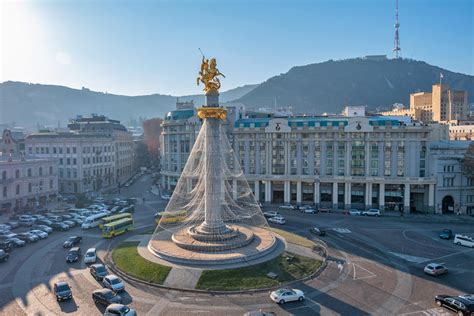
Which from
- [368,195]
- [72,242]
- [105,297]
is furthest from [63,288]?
[368,195]

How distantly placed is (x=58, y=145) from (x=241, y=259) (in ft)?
251

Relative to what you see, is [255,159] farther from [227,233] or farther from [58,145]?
[58,145]

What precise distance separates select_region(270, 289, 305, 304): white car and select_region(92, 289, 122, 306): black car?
1438 cm

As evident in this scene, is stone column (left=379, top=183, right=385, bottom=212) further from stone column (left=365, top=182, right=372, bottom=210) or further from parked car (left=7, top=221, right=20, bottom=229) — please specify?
parked car (left=7, top=221, right=20, bottom=229)

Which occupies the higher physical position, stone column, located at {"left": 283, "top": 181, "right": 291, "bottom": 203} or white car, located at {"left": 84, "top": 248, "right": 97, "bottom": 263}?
stone column, located at {"left": 283, "top": 181, "right": 291, "bottom": 203}

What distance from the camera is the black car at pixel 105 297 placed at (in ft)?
109

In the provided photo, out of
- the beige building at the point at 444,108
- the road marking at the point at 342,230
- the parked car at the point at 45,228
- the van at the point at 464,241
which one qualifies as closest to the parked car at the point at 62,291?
the parked car at the point at 45,228

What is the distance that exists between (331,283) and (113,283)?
22.4m

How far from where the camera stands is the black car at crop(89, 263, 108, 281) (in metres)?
39.3

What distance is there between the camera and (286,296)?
111ft

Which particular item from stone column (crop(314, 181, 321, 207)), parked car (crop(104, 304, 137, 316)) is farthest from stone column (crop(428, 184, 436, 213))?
parked car (crop(104, 304, 137, 316))

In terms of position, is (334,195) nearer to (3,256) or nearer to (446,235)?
(446,235)

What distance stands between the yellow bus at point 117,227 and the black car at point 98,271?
15.7 metres

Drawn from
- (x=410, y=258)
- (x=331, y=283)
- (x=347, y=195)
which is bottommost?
(x=410, y=258)
